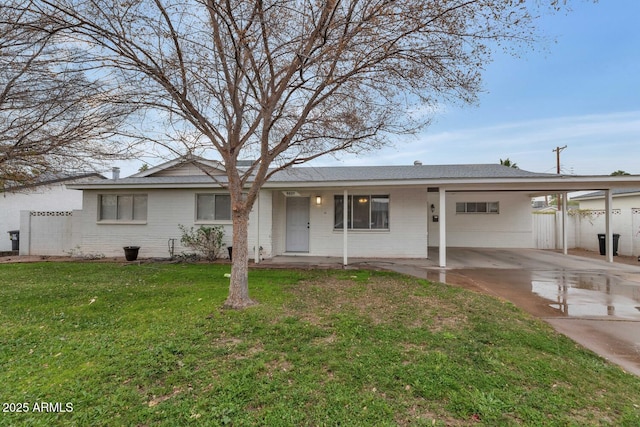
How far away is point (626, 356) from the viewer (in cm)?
338

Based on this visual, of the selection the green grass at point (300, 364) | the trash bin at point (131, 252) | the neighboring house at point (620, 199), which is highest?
the neighboring house at point (620, 199)

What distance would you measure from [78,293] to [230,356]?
4689 millimetres

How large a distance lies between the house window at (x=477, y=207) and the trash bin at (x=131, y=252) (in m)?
13.7

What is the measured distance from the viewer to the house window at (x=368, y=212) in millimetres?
10703

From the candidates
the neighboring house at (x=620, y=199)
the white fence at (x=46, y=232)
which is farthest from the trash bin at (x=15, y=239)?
the neighboring house at (x=620, y=199)

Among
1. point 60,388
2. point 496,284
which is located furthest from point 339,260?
point 60,388

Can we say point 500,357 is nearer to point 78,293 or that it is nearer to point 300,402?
point 300,402

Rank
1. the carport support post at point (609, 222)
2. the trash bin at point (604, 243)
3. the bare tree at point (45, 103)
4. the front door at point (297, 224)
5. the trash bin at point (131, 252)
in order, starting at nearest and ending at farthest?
the bare tree at point (45, 103)
the carport support post at point (609, 222)
the trash bin at point (131, 252)
the front door at point (297, 224)
the trash bin at point (604, 243)

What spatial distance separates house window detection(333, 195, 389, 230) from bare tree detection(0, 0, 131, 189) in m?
7.45

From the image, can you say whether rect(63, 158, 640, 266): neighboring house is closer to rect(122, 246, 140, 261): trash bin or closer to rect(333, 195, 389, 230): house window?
rect(333, 195, 389, 230): house window

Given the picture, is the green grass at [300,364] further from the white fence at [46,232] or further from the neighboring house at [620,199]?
the neighboring house at [620,199]

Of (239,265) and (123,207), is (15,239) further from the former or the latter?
(239,265)

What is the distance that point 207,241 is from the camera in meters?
10.3

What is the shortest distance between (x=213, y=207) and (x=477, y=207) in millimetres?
11916
